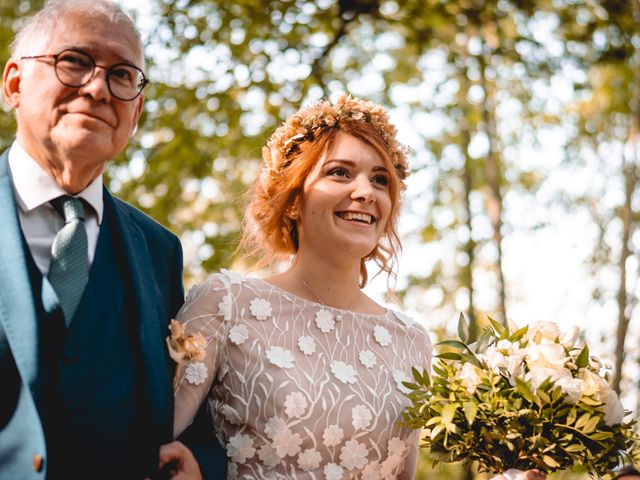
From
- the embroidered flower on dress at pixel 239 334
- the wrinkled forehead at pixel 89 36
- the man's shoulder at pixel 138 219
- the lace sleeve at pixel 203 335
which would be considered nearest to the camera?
the wrinkled forehead at pixel 89 36

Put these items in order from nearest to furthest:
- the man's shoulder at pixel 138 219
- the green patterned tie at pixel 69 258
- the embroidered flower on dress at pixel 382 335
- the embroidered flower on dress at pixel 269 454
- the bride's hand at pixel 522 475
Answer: the green patterned tie at pixel 69 258 < the man's shoulder at pixel 138 219 < the bride's hand at pixel 522 475 < the embroidered flower on dress at pixel 269 454 < the embroidered flower on dress at pixel 382 335

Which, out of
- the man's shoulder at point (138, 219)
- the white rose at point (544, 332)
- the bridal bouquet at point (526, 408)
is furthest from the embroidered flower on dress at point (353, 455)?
the man's shoulder at point (138, 219)

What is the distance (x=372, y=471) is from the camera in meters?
3.56

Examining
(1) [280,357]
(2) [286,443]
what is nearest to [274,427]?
(2) [286,443]

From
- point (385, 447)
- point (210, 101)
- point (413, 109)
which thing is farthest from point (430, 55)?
point (385, 447)

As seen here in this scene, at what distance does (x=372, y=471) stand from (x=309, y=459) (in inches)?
12.8

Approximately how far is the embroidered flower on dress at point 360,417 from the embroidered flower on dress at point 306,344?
32cm

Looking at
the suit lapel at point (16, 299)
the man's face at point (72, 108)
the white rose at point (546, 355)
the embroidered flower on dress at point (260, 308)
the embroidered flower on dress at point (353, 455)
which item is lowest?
the embroidered flower on dress at point (353, 455)

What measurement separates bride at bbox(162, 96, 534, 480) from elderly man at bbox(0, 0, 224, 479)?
0.27 metres

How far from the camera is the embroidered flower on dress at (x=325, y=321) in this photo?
3.77 metres

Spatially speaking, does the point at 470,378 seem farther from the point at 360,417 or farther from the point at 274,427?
the point at 274,427

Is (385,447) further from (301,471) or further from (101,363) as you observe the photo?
(101,363)

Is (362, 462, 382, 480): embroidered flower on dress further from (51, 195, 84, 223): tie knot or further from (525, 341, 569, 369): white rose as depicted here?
(51, 195, 84, 223): tie knot

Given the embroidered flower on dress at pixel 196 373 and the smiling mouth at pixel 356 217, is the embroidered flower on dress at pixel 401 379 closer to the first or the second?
the smiling mouth at pixel 356 217
